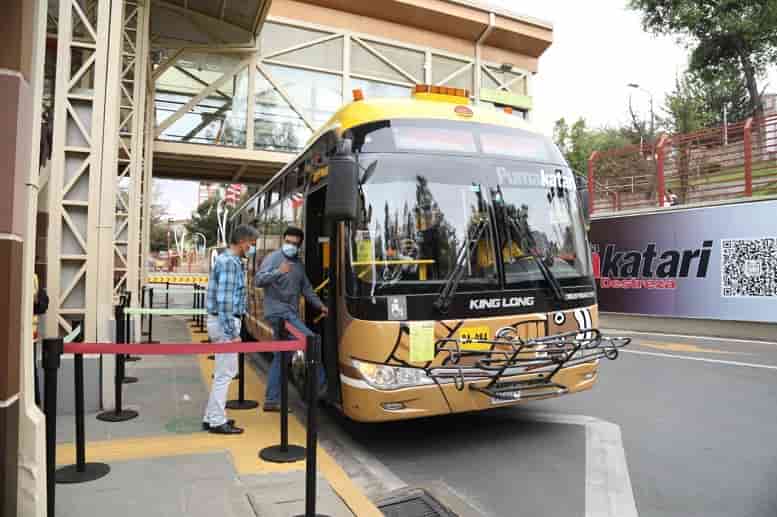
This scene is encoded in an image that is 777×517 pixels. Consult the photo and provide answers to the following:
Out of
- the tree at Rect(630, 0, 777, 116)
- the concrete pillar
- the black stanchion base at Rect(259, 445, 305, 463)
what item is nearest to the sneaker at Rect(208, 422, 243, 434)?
the black stanchion base at Rect(259, 445, 305, 463)

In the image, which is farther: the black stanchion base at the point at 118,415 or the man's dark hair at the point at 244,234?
the black stanchion base at the point at 118,415

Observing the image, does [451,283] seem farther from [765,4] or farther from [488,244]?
[765,4]

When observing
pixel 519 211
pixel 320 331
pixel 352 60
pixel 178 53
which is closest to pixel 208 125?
pixel 178 53

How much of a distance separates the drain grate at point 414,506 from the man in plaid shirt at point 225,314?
2.03m

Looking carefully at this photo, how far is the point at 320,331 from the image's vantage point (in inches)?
243

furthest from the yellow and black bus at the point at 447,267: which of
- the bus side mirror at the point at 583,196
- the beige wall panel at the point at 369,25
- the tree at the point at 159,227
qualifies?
the tree at the point at 159,227

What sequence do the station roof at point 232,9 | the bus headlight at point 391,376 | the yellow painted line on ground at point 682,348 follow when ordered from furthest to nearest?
the station roof at point 232,9 < the yellow painted line on ground at point 682,348 < the bus headlight at point 391,376

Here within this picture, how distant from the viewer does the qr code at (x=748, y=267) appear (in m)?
12.0

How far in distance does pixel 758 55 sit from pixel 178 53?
20.6 meters

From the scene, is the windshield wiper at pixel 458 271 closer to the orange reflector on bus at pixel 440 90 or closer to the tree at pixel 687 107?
the orange reflector on bus at pixel 440 90

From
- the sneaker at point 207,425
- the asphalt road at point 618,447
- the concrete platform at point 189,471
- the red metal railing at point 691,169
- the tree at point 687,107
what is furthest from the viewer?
the tree at point 687,107

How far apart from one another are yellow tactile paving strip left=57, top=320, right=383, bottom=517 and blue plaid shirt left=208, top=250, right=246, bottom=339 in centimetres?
99

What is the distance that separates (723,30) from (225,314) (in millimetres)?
21842

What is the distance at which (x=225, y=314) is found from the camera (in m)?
5.52
